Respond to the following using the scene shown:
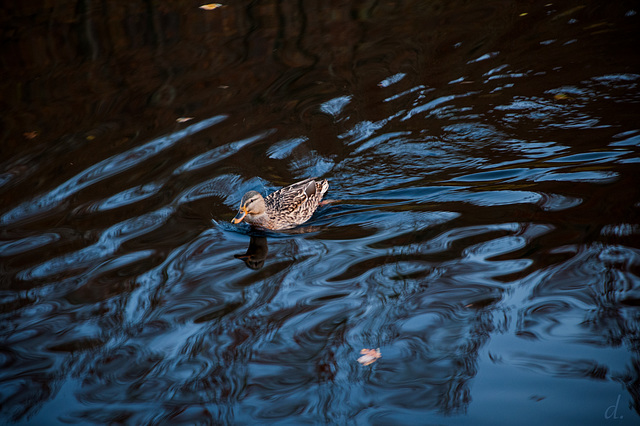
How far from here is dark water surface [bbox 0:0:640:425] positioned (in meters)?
4.71

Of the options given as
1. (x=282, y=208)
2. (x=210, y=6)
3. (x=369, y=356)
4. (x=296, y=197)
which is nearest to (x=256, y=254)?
(x=282, y=208)

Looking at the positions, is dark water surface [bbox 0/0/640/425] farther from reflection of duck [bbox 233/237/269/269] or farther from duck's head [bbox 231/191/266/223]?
duck's head [bbox 231/191/266/223]

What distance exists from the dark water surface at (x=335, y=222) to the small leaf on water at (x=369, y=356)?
0.07 metres

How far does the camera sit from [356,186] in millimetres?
7348

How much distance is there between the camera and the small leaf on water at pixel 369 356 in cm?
486

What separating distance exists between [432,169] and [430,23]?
15.2 feet

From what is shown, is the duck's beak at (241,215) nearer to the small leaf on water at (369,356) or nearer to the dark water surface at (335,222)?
the dark water surface at (335,222)

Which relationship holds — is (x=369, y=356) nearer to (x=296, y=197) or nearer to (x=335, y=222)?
(x=335, y=222)

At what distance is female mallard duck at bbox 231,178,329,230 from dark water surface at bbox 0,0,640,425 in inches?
6.4

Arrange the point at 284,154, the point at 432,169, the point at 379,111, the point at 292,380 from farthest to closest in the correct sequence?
1. the point at 379,111
2. the point at 284,154
3. the point at 432,169
4. the point at 292,380

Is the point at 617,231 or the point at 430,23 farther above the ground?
the point at 430,23

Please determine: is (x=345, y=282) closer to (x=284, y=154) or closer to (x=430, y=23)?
(x=284, y=154)

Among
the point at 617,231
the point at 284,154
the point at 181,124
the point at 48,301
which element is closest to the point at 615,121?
the point at 617,231

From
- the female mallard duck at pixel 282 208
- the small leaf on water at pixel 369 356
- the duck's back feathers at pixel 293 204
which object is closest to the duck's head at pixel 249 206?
the female mallard duck at pixel 282 208
